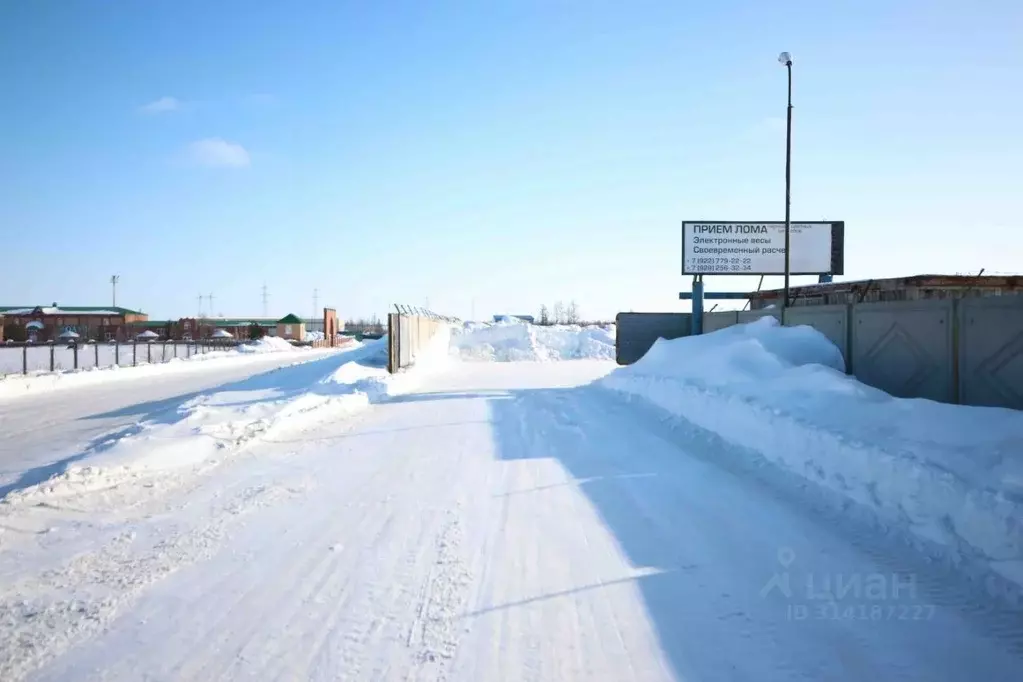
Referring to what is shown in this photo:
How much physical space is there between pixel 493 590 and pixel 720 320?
1709 cm

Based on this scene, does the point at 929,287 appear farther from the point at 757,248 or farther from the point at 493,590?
the point at 493,590

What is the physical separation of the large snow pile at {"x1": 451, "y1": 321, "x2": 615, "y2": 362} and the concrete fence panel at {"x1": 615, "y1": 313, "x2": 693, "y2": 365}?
1518cm

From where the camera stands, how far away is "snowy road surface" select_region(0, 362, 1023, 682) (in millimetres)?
3494

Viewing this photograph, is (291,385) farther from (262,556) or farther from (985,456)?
(985,456)

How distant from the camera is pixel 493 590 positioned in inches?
174

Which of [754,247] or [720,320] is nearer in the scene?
[720,320]

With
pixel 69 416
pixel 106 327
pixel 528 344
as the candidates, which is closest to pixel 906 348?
pixel 69 416

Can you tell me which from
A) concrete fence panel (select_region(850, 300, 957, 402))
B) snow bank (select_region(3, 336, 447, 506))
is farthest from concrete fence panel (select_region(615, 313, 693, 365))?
concrete fence panel (select_region(850, 300, 957, 402))

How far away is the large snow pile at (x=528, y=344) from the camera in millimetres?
40375

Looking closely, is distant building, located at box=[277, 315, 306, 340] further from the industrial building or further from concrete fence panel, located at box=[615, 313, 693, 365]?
concrete fence panel, located at box=[615, 313, 693, 365]

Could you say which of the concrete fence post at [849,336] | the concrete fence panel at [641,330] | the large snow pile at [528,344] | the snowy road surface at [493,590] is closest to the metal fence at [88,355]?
the large snow pile at [528,344]

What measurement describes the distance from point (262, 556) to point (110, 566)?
3.88 ft

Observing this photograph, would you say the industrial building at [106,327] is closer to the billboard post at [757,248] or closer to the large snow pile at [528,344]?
the large snow pile at [528,344]

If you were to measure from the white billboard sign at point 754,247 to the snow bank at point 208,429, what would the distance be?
11868mm
